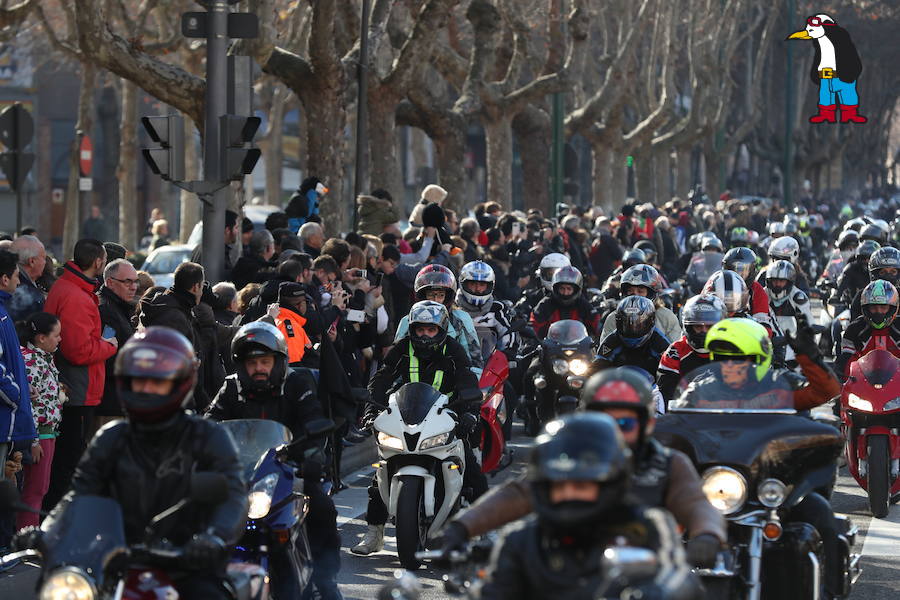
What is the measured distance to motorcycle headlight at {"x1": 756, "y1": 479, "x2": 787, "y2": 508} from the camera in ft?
24.2

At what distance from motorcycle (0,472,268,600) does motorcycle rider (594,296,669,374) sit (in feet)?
19.9

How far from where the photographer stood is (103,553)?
5.57 m

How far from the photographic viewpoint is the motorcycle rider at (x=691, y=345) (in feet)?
32.5

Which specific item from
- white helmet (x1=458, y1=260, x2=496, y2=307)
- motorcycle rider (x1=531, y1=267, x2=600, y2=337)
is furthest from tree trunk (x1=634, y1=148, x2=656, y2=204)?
white helmet (x1=458, y1=260, x2=496, y2=307)

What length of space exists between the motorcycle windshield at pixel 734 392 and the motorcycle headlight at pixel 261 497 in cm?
182

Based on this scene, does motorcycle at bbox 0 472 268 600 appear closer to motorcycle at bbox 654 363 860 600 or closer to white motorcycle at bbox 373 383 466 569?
motorcycle at bbox 654 363 860 600

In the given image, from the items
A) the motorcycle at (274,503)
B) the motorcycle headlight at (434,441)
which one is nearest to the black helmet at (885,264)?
the motorcycle headlight at (434,441)

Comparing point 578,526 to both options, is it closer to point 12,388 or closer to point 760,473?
point 760,473

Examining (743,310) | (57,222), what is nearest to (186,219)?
(57,222)

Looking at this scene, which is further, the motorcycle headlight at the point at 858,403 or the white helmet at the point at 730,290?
the white helmet at the point at 730,290

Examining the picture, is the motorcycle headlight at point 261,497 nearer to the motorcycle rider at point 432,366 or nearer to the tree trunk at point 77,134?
the motorcycle rider at point 432,366

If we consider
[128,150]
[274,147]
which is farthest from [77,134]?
[274,147]

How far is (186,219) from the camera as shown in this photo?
34906 mm

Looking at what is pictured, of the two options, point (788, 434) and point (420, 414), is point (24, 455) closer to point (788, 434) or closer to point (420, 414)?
point (420, 414)
